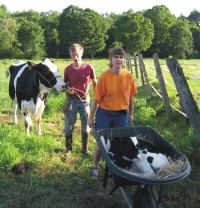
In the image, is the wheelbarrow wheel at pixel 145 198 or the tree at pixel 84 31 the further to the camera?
the tree at pixel 84 31

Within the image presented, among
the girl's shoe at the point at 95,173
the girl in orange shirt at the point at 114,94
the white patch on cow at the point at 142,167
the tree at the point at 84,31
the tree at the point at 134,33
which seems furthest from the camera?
the tree at the point at 84,31

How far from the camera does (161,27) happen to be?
64625mm

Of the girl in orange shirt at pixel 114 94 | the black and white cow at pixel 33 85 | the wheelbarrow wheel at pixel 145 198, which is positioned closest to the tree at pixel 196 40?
the black and white cow at pixel 33 85

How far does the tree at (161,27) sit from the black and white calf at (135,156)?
2330 inches

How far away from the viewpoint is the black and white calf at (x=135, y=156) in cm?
346

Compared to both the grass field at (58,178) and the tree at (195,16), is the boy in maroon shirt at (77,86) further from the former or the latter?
the tree at (195,16)

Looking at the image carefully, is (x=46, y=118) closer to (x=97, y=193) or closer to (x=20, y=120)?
(x=20, y=120)

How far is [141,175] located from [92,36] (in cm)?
5759

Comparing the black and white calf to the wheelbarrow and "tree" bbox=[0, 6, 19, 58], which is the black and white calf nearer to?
the wheelbarrow

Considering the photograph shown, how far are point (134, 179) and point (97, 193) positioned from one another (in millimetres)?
1488

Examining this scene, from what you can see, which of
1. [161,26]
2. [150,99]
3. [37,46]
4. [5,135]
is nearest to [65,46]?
[37,46]

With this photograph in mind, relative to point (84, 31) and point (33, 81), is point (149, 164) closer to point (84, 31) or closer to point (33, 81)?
point (33, 81)

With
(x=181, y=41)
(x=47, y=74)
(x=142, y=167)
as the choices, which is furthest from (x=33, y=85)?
(x=181, y=41)

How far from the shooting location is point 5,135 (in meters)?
6.04
